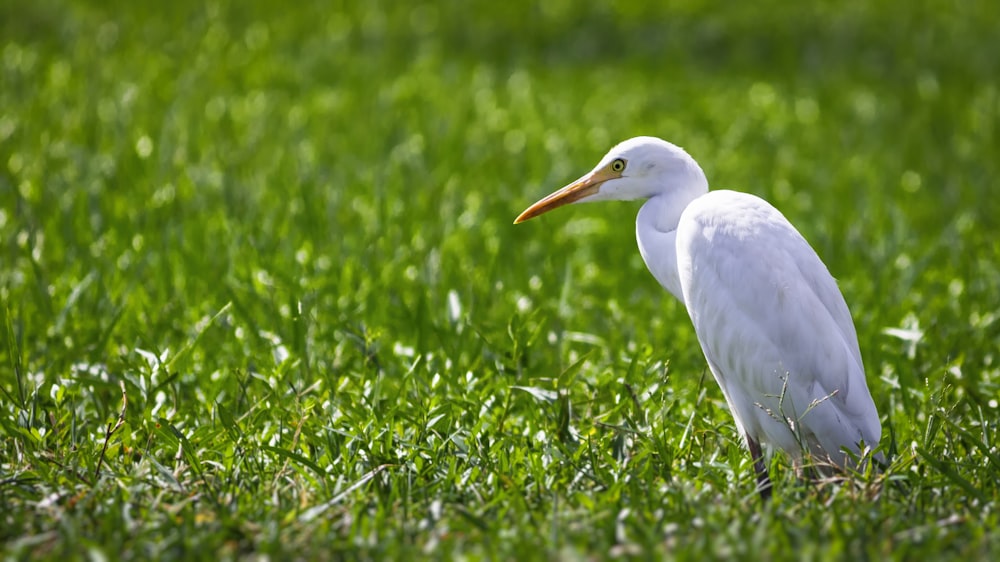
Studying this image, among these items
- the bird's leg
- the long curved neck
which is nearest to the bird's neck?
the long curved neck

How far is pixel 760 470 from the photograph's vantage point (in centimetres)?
338

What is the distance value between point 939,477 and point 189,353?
246 centimetres

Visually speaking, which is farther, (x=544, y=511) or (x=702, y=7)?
(x=702, y=7)

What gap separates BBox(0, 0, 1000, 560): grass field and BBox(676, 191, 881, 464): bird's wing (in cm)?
17

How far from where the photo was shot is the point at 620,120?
816cm

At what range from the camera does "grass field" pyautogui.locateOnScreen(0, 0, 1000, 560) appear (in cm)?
283

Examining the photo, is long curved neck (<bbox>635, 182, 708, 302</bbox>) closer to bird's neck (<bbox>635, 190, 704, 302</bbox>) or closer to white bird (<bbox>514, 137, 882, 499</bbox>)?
bird's neck (<bbox>635, 190, 704, 302</bbox>)

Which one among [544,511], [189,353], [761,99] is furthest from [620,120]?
[544,511]

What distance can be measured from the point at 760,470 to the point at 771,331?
45 centimetres

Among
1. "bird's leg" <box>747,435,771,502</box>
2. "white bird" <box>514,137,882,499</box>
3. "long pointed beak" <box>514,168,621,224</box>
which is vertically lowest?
"bird's leg" <box>747,435,771,502</box>

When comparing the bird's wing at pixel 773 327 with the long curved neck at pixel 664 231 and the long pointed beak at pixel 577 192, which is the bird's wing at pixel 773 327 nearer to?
the long curved neck at pixel 664 231

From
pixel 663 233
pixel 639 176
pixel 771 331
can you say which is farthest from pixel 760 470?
pixel 639 176

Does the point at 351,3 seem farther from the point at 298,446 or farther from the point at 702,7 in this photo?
the point at 298,446

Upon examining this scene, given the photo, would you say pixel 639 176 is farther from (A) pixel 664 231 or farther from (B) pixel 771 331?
(B) pixel 771 331
